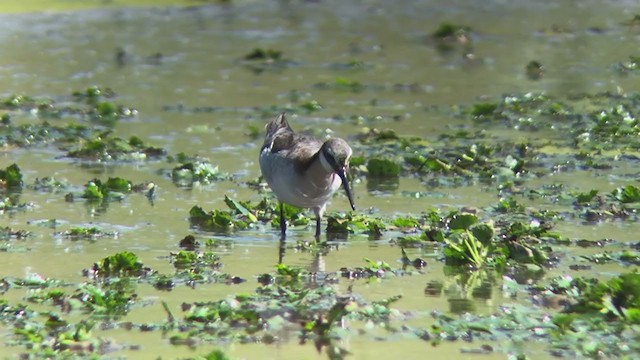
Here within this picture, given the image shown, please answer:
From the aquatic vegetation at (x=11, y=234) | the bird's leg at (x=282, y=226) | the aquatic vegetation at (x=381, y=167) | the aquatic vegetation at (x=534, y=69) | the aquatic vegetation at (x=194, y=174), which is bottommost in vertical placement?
the aquatic vegetation at (x=11, y=234)

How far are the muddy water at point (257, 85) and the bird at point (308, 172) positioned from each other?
29cm

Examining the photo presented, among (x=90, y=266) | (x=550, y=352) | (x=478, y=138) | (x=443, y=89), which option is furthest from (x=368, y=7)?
(x=550, y=352)

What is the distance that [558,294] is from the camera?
8539 mm

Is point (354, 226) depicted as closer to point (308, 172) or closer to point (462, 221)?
point (308, 172)

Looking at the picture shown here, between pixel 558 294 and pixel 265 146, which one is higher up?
pixel 265 146

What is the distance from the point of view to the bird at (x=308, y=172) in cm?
1020

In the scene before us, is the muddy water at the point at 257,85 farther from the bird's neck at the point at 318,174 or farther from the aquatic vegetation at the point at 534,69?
the bird's neck at the point at 318,174

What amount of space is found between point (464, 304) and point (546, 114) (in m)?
8.29

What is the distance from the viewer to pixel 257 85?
63.4ft

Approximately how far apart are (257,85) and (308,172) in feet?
29.3

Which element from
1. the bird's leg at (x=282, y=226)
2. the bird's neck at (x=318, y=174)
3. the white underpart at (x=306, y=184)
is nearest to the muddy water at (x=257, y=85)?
the bird's leg at (x=282, y=226)

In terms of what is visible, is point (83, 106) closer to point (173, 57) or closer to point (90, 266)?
point (173, 57)

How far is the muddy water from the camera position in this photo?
967 centimetres

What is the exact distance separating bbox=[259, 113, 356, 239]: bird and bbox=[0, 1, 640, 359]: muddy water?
29 cm
